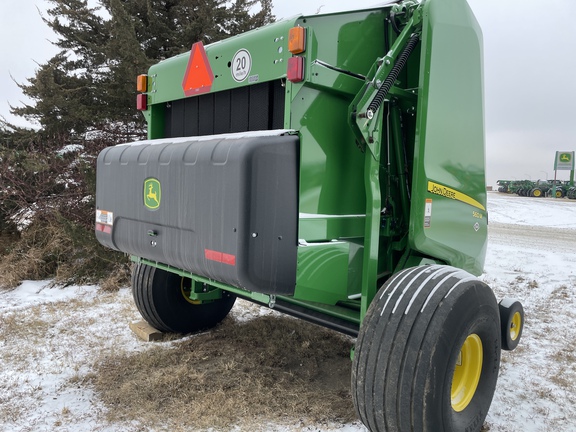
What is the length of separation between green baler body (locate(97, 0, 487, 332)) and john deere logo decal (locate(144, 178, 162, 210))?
1.82ft

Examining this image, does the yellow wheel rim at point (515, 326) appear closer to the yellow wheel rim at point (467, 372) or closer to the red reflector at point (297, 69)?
the yellow wheel rim at point (467, 372)

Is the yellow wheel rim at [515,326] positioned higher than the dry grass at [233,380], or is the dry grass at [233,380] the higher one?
the yellow wheel rim at [515,326]

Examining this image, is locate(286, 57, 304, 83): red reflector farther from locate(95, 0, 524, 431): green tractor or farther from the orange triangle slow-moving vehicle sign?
the orange triangle slow-moving vehicle sign

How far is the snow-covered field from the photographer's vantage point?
279 centimetres

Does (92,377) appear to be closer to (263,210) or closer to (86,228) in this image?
(263,210)

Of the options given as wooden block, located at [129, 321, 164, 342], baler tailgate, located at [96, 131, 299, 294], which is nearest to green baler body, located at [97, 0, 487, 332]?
baler tailgate, located at [96, 131, 299, 294]

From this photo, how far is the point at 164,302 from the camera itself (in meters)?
3.99

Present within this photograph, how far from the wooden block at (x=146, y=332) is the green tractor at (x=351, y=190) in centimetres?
121

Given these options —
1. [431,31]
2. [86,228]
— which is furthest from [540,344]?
[86,228]

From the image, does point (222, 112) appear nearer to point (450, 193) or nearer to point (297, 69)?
point (297, 69)

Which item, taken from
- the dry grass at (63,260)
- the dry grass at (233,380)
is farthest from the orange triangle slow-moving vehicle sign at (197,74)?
the dry grass at (63,260)

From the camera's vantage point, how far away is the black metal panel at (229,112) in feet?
8.66

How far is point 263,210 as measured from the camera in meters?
2.25

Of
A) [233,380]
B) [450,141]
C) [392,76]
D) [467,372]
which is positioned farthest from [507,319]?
[233,380]
